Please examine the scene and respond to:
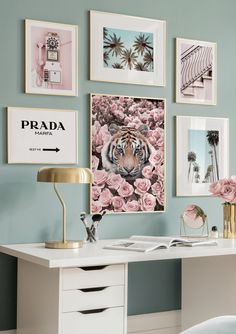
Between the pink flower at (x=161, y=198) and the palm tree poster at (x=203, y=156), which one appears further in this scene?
the palm tree poster at (x=203, y=156)

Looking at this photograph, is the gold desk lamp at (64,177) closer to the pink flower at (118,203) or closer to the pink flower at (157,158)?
the pink flower at (118,203)

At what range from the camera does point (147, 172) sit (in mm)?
3984

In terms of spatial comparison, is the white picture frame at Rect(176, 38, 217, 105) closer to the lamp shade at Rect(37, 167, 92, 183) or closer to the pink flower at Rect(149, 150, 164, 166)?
the pink flower at Rect(149, 150, 164, 166)

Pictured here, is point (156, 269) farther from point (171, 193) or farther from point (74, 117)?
point (74, 117)

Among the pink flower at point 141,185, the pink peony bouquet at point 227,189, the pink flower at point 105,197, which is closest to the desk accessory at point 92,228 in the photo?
the pink flower at point 105,197

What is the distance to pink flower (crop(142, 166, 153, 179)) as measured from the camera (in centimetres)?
397

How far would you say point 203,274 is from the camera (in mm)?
3812

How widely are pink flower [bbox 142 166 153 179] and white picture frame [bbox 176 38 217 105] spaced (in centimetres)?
48

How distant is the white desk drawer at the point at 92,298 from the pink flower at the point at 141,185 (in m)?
0.92

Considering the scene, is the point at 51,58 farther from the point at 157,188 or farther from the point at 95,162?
the point at 157,188

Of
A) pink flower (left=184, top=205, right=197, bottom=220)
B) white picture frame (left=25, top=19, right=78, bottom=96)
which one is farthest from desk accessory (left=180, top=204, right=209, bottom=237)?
white picture frame (left=25, top=19, right=78, bottom=96)

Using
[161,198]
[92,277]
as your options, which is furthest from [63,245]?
[161,198]

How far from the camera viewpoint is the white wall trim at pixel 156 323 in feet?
13.0

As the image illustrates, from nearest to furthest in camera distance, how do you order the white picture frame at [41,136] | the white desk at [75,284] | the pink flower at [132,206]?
the white desk at [75,284]
the white picture frame at [41,136]
the pink flower at [132,206]
